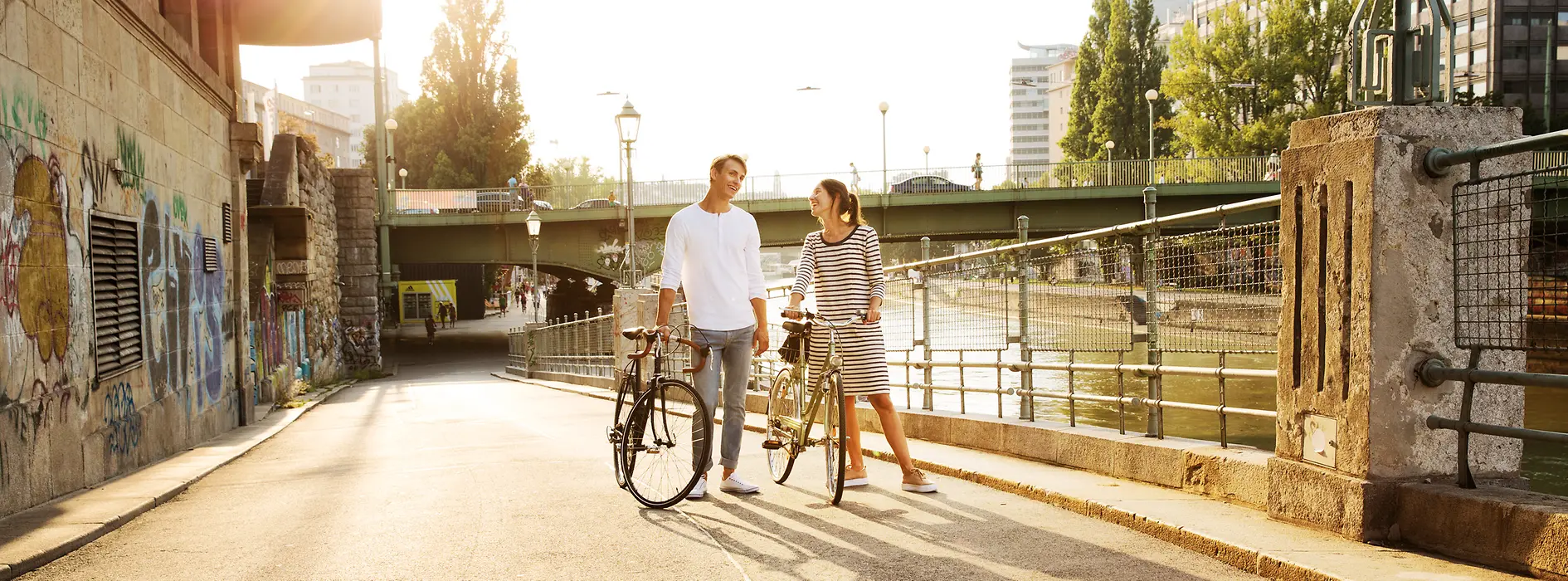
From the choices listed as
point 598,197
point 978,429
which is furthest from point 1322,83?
point 978,429

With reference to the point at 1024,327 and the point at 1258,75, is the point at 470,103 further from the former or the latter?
the point at 1024,327

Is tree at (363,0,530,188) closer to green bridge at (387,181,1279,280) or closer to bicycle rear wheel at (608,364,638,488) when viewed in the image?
green bridge at (387,181,1279,280)

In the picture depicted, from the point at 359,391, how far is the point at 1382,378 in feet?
81.6

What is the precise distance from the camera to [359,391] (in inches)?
1064

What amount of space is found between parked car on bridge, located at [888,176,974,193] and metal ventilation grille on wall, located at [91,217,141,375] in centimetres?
2951

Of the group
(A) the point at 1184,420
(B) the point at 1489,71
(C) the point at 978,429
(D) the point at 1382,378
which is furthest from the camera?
(B) the point at 1489,71

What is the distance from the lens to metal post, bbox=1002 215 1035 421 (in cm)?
852

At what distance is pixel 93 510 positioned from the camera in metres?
6.97

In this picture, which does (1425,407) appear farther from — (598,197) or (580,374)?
(598,197)

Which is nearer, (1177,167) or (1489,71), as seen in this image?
(1177,167)

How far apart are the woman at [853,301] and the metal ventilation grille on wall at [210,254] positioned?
9278 mm

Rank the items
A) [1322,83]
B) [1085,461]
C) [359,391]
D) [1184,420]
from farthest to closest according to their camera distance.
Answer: [1322,83] < [359,391] < [1184,420] < [1085,461]

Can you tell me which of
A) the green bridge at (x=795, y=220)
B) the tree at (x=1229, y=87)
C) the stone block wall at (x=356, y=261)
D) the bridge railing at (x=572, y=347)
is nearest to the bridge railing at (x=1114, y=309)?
the bridge railing at (x=572, y=347)

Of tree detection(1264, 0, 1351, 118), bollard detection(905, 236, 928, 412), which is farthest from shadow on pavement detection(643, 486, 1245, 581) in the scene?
tree detection(1264, 0, 1351, 118)
